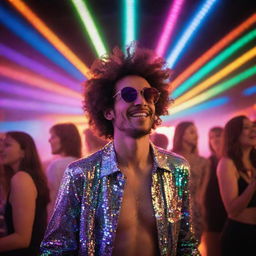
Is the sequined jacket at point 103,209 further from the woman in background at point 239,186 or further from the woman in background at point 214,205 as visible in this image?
the woman in background at point 214,205

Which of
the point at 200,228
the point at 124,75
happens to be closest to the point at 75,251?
the point at 124,75

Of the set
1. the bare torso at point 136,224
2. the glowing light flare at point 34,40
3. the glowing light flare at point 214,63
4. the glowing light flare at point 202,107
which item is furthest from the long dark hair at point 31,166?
the glowing light flare at point 202,107

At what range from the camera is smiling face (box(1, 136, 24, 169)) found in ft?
8.55

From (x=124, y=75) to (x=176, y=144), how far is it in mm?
1948

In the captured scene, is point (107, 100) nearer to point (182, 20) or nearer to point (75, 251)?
point (75, 251)

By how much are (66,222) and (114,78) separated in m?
0.86

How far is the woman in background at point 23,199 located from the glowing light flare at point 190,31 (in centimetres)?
374

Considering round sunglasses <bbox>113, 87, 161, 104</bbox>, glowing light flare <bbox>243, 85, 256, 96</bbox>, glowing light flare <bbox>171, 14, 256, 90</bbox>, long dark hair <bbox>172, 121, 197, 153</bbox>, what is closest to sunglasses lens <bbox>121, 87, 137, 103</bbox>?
round sunglasses <bbox>113, 87, 161, 104</bbox>

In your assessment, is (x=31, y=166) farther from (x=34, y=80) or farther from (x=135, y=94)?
(x=34, y=80)

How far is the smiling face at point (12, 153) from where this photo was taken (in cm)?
261

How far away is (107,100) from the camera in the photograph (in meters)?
1.88

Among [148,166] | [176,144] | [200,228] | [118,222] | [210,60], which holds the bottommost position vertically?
[200,228]

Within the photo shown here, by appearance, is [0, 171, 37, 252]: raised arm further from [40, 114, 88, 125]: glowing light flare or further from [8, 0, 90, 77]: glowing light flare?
[40, 114, 88, 125]: glowing light flare

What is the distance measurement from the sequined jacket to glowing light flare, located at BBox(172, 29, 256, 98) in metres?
4.61
